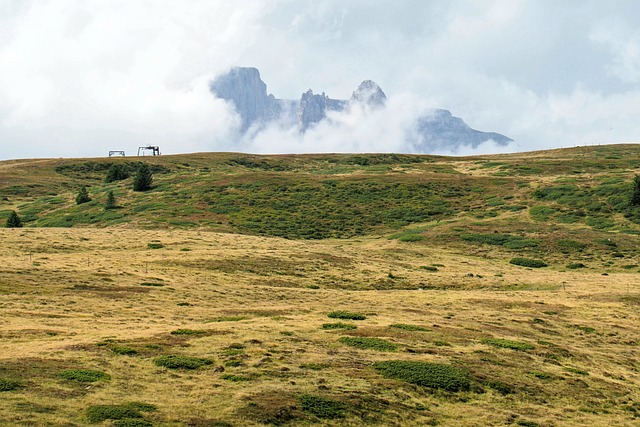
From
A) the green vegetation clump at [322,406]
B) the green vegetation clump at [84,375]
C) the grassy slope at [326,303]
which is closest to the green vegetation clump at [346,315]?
the grassy slope at [326,303]

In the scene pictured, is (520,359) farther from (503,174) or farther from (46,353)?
(503,174)

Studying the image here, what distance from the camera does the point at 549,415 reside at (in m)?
24.8

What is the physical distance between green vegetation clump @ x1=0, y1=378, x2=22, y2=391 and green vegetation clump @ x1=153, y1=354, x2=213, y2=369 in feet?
18.1

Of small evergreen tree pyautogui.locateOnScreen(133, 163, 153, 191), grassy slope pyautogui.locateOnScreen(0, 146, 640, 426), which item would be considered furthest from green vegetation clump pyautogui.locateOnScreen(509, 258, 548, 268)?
small evergreen tree pyautogui.locateOnScreen(133, 163, 153, 191)

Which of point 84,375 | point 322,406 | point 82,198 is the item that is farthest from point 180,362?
point 82,198

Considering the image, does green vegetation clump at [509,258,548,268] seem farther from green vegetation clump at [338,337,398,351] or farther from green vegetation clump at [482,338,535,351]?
green vegetation clump at [338,337,398,351]

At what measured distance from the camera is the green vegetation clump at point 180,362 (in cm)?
2572

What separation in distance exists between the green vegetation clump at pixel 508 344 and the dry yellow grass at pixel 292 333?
582 mm

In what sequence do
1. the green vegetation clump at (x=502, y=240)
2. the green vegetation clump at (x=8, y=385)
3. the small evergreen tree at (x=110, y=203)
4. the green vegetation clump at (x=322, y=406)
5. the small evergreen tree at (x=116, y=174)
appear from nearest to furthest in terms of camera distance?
the green vegetation clump at (x=8, y=385), the green vegetation clump at (x=322, y=406), the green vegetation clump at (x=502, y=240), the small evergreen tree at (x=110, y=203), the small evergreen tree at (x=116, y=174)

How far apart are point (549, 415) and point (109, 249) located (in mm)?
45830

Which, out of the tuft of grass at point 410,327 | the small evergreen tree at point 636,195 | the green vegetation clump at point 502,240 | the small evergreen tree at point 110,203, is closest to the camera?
the tuft of grass at point 410,327

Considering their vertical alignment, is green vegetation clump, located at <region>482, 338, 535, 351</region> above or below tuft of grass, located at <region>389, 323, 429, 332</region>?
below

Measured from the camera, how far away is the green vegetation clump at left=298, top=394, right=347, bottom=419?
22062 mm

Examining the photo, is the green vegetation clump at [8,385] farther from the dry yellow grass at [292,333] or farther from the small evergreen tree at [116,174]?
the small evergreen tree at [116,174]
